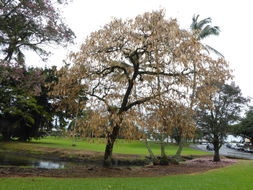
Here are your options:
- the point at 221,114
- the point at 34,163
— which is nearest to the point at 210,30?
the point at 221,114

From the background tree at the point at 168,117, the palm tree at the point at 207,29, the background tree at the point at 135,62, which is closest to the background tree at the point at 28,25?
the background tree at the point at 135,62

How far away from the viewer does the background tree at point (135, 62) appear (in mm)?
12484

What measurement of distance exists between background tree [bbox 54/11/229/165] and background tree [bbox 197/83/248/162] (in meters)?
12.4

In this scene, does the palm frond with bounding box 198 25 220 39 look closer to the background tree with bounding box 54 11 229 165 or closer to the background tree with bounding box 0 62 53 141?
the background tree with bounding box 54 11 229 165

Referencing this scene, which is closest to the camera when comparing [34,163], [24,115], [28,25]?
[28,25]

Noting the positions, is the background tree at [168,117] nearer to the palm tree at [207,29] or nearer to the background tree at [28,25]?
the background tree at [28,25]

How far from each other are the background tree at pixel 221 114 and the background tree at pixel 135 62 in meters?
12.4

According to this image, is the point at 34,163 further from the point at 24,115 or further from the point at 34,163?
the point at 24,115

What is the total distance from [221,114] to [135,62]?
15.1 m

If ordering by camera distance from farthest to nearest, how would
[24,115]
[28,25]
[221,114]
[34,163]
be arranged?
[24,115]
[221,114]
[34,163]
[28,25]

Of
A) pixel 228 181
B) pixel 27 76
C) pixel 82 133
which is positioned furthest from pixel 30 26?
pixel 228 181

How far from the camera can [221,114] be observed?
25281 mm

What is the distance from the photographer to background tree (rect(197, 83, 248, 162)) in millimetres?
25109

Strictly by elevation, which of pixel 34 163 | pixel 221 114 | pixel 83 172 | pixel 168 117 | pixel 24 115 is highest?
pixel 221 114
